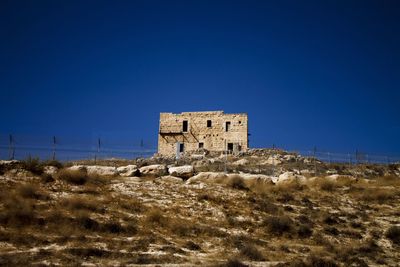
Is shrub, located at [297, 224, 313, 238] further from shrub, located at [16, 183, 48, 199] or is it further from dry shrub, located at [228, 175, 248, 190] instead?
shrub, located at [16, 183, 48, 199]

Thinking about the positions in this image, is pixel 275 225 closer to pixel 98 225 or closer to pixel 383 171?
pixel 98 225

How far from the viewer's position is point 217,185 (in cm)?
2200

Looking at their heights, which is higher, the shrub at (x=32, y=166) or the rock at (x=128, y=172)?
the shrub at (x=32, y=166)

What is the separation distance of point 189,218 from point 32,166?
1008 centimetres

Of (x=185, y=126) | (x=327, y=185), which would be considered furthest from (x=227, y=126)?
(x=327, y=185)

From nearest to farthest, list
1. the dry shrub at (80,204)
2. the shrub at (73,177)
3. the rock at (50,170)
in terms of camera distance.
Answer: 1. the dry shrub at (80,204)
2. the shrub at (73,177)
3. the rock at (50,170)

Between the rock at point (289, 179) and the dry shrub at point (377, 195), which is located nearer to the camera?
the dry shrub at point (377, 195)

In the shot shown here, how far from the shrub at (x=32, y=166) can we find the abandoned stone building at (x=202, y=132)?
25509mm

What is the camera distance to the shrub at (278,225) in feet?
51.5

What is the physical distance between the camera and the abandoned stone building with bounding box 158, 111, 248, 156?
45.1 m

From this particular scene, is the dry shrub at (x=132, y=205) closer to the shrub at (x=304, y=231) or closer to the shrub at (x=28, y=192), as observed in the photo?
the shrub at (x=28, y=192)

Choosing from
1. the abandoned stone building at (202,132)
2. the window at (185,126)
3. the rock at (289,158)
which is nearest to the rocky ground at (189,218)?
the rock at (289,158)

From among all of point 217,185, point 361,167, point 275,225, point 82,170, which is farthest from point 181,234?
point 361,167

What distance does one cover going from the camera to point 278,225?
1586 cm
